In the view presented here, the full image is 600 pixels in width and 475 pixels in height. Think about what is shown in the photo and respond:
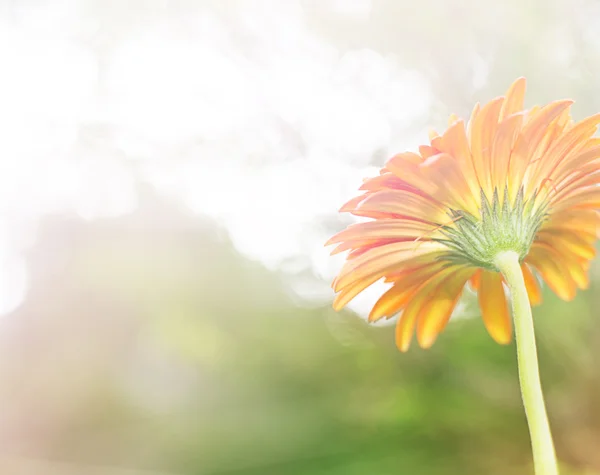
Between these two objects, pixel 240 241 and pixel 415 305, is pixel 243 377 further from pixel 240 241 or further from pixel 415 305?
pixel 415 305

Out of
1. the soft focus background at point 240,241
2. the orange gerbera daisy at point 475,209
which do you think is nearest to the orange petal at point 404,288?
the orange gerbera daisy at point 475,209

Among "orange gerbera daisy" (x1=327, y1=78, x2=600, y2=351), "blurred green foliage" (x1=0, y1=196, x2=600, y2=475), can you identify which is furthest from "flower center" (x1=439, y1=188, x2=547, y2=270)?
"blurred green foliage" (x1=0, y1=196, x2=600, y2=475)

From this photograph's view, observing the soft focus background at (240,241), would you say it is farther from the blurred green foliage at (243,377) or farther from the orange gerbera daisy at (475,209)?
the orange gerbera daisy at (475,209)

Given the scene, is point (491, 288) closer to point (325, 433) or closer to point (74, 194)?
point (325, 433)

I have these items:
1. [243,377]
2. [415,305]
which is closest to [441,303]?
[415,305]

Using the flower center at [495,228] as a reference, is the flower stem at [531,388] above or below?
below

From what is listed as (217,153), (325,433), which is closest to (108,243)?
(217,153)

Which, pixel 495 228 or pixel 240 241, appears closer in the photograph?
pixel 495 228
